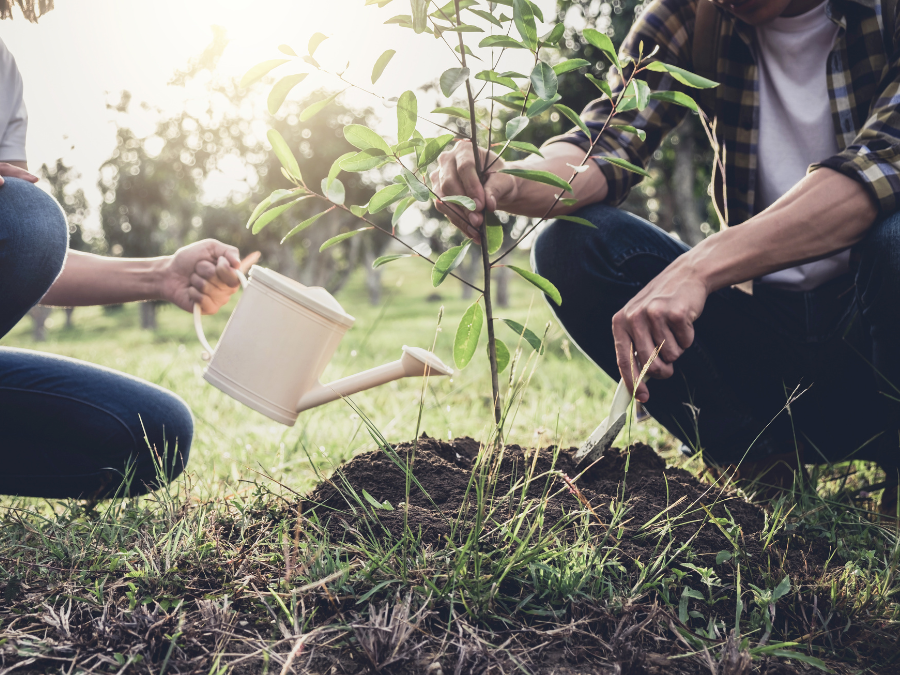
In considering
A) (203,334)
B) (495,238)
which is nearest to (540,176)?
(495,238)

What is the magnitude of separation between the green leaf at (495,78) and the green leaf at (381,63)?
16cm

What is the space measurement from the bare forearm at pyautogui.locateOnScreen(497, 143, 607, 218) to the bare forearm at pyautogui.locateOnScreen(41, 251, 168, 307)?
103cm

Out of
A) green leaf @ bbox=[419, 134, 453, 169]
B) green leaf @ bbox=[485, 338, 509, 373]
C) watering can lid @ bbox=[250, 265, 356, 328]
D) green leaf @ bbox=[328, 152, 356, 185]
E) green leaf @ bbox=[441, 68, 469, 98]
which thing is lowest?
watering can lid @ bbox=[250, 265, 356, 328]

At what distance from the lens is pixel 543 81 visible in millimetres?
994

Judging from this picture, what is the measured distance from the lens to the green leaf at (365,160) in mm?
1068

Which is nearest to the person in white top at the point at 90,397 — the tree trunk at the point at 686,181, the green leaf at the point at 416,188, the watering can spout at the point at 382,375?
the watering can spout at the point at 382,375

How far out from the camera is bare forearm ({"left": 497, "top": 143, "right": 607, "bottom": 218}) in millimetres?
1552

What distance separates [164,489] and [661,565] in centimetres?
105

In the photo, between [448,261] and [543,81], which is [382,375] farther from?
[543,81]

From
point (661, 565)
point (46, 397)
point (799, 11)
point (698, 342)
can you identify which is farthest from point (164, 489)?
point (799, 11)

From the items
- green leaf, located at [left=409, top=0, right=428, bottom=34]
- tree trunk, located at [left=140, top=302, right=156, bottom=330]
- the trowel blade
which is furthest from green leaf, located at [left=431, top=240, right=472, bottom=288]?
tree trunk, located at [left=140, top=302, right=156, bottom=330]

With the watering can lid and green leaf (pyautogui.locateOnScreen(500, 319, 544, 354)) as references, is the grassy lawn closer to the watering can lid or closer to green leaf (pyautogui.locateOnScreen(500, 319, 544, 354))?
green leaf (pyautogui.locateOnScreen(500, 319, 544, 354))

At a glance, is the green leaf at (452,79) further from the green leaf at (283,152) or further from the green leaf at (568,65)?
the green leaf at (283,152)

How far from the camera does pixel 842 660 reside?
36.4 inches
